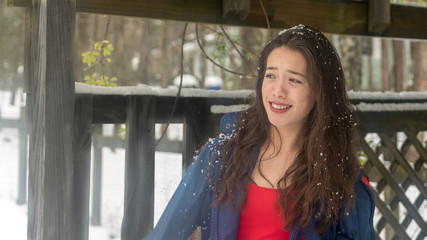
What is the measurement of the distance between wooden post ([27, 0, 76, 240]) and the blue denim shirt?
39 cm

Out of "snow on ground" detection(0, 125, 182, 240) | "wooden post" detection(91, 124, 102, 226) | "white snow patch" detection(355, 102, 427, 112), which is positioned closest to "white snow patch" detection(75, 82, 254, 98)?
"snow on ground" detection(0, 125, 182, 240)

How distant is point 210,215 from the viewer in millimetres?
1898

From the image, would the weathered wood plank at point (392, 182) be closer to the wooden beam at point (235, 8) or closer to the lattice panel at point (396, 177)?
the lattice panel at point (396, 177)

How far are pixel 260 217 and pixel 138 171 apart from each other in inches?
23.1

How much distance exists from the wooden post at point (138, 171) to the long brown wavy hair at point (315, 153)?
399 mm

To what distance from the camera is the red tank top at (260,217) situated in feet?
5.97

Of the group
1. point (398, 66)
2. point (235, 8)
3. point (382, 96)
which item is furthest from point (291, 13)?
point (398, 66)

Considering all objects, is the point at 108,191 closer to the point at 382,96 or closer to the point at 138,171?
the point at 382,96

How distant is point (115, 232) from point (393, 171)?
446cm

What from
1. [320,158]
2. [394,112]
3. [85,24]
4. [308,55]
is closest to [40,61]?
[308,55]

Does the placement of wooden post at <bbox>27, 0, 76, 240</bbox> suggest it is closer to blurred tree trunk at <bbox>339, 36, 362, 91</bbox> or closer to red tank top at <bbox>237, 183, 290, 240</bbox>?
red tank top at <bbox>237, 183, 290, 240</bbox>

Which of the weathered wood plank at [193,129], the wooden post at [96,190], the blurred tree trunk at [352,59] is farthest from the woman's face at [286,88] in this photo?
the blurred tree trunk at [352,59]

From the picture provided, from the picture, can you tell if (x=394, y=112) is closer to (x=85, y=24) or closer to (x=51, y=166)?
(x=51, y=166)

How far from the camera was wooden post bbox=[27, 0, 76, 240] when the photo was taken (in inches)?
64.3
